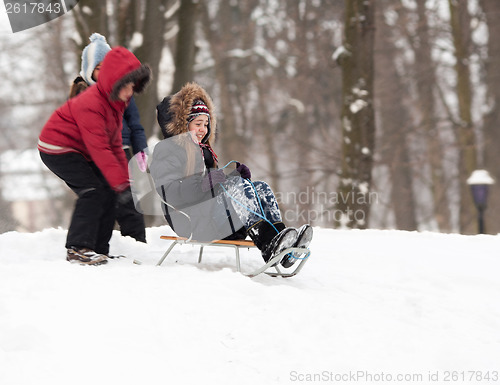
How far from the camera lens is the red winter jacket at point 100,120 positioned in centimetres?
363

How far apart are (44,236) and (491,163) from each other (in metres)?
9.30

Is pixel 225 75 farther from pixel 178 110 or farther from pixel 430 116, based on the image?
pixel 178 110

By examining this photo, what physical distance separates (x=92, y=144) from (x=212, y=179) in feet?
2.76

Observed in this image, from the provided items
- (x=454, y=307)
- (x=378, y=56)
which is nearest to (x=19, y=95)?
(x=378, y=56)

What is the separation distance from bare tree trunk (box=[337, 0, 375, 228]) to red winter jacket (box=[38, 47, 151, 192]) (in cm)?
397

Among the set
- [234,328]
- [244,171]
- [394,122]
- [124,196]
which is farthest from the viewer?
[394,122]

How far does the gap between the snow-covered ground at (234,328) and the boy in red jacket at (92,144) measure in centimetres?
32

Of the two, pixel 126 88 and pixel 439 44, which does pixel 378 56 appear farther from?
pixel 126 88

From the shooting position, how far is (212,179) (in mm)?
3592

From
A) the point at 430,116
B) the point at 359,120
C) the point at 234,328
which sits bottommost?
the point at 234,328

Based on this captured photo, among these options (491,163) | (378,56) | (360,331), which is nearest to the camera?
(360,331)

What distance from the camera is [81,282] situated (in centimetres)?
302

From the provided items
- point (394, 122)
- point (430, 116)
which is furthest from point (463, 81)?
point (394, 122)

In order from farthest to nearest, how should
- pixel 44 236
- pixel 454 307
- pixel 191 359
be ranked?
1. pixel 44 236
2. pixel 454 307
3. pixel 191 359
